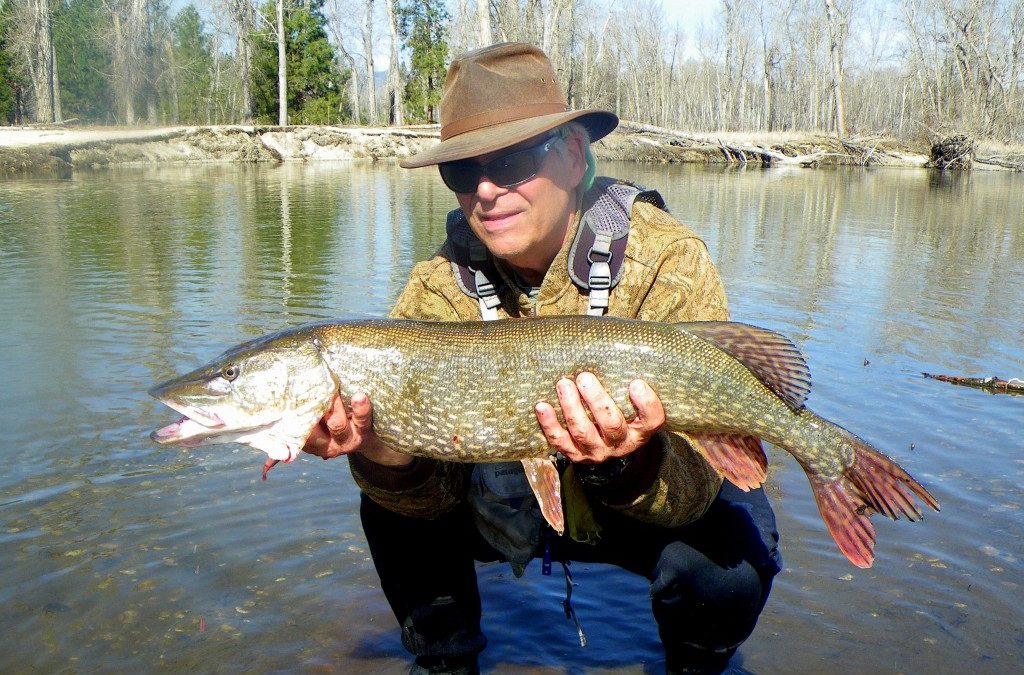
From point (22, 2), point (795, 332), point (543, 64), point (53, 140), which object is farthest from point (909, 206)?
point (22, 2)

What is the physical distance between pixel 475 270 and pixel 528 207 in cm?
36

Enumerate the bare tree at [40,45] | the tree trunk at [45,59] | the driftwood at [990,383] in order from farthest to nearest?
the bare tree at [40,45] → the tree trunk at [45,59] → the driftwood at [990,383]

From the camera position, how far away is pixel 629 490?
2621mm

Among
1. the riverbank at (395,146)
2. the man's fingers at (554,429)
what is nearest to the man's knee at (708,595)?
the man's fingers at (554,429)

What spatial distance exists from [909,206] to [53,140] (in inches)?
993

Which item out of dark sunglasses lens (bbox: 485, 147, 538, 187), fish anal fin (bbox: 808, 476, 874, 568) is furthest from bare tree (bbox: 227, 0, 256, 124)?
fish anal fin (bbox: 808, 476, 874, 568)

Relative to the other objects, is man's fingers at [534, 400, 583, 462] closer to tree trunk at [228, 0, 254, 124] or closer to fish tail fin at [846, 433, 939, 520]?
fish tail fin at [846, 433, 939, 520]

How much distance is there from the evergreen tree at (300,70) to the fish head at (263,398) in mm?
41810

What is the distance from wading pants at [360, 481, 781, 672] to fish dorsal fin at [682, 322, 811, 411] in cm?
54

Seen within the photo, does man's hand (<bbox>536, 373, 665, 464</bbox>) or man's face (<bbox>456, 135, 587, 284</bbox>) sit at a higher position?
man's face (<bbox>456, 135, 587, 284</bbox>)

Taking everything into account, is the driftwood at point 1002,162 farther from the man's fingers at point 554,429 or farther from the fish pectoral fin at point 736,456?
the man's fingers at point 554,429

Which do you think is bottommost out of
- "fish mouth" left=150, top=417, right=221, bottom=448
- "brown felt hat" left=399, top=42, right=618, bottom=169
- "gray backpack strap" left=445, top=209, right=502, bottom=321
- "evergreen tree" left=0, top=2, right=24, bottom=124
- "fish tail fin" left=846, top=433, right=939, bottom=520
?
"fish tail fin" left=846, top=433, right=939, bottom=520

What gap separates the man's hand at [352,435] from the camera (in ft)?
8.61

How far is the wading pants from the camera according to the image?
2.75 m
